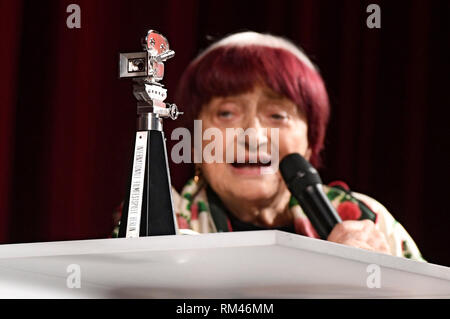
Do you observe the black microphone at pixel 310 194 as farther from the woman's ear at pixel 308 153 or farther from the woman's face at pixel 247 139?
the woman's ear at pixel 308 153

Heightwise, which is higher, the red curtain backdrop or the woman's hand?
the red curtain backdrop

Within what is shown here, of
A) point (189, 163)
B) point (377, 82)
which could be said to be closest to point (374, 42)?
point (377, 82)

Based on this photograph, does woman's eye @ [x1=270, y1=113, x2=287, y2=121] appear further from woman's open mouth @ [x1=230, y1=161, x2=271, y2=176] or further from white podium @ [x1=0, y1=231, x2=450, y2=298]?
white podium @ [x1=0, y1=231, x2=450, y2=298]

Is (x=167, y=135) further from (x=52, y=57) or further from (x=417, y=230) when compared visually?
(x=417, y=230)

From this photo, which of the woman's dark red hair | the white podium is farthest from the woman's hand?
the woman's dark red hair

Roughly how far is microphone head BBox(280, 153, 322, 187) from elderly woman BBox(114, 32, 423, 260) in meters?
0.38

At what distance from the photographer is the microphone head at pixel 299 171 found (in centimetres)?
99

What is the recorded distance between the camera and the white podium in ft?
1.49

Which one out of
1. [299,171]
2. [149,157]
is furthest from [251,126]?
[149,157]

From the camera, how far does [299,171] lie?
1014 millimetres

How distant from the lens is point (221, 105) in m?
1.46

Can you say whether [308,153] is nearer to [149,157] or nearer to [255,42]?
[255,42]
